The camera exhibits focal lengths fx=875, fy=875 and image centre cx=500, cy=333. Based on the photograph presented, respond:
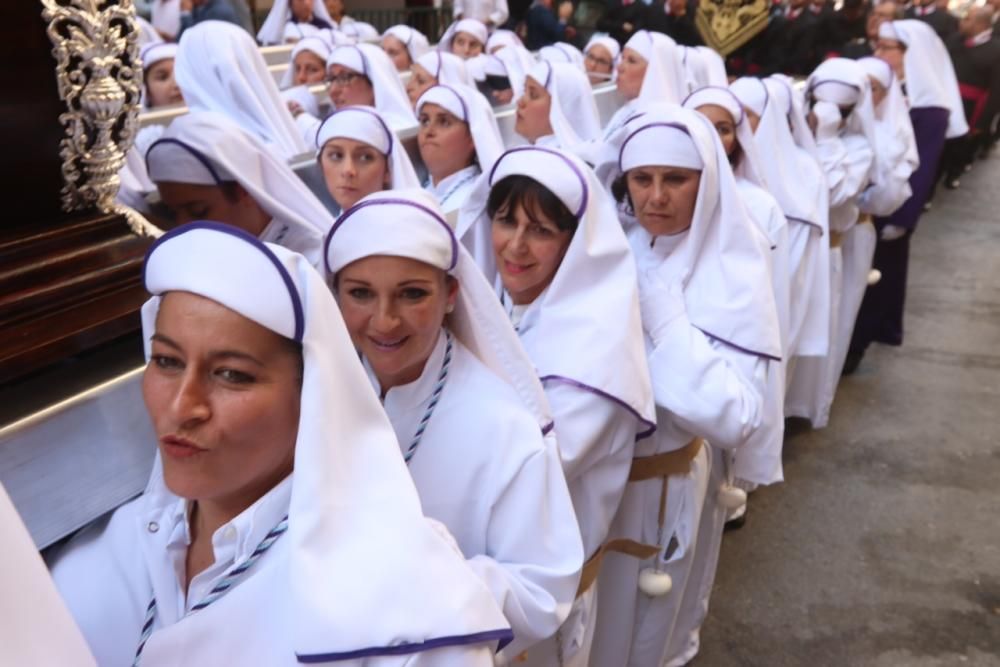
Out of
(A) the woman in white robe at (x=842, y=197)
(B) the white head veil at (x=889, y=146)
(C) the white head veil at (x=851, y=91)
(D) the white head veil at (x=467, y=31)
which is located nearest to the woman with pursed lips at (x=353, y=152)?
(A) the woman in white robe at (x=842, y=197)

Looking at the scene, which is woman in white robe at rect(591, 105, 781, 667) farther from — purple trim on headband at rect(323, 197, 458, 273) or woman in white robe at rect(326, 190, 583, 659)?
purple trim on headband at rect(323, 197, 458, 273)

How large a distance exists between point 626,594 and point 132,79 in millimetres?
2037

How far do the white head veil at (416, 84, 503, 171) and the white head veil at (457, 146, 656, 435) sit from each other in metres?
1.44

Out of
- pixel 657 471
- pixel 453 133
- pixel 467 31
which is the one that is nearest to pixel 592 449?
pixel 657 471

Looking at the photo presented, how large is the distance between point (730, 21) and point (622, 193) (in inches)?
254

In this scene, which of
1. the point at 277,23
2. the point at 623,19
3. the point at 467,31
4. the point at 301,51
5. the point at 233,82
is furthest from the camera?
the point at 623,19

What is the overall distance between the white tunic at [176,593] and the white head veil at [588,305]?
3.32ft

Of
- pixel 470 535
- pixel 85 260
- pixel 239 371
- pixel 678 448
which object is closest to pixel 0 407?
pixel 85 260

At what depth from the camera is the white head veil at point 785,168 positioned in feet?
13.0

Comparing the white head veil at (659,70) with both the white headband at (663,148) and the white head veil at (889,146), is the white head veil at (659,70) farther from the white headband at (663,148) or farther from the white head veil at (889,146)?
the white headband at (663,148)

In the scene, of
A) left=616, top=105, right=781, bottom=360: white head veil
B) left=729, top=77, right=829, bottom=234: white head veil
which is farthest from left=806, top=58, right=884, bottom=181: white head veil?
left=616, top=105, right=781, bottom=360: white head veil

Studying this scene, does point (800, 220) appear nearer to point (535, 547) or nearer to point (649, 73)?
point (649, 73)

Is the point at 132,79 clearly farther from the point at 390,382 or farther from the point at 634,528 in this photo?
the point at 634,528

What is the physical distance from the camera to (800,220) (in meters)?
3.96
